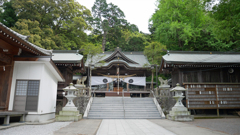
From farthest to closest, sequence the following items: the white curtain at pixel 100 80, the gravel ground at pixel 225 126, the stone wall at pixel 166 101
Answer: the white curtain at pixel 100 80 < the stone wall at pixel 166 101 < the gravel ground at pixel 225 126

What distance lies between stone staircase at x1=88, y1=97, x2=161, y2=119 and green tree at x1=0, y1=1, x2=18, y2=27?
18.4 metres

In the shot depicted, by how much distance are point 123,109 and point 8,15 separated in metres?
22.3

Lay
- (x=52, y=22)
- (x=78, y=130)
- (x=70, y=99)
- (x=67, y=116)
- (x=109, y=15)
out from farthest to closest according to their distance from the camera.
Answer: (x=109, y=15), (x=52, y=22), (x=70, y=99), (x=67, y=116), (x=78, y=130)

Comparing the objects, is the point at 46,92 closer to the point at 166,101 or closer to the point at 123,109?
the point at 123,109

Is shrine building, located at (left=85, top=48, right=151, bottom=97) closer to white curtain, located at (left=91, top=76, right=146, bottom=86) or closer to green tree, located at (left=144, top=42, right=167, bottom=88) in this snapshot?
white curtain, located at (left=91, top=76, right=146, bottom=86)

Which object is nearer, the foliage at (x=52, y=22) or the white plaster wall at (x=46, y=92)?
the white plaster wall at (x=46, y=92)

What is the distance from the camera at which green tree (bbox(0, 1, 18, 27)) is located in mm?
22641

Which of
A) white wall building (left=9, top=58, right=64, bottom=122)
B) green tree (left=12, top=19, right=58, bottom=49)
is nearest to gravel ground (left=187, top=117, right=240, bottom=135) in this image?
white wall building (left=9, top=58, right=64, bottom=122)

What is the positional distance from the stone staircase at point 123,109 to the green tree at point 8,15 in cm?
1835

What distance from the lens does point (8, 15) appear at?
23188mm

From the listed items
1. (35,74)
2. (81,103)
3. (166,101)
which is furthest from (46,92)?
(166,101)

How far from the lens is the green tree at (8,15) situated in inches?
891

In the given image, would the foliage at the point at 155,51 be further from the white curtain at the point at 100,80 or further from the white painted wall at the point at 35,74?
the white painted wall at the point at 35,74

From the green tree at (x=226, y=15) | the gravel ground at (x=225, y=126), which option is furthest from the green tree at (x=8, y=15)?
the gravel ground at (x=225, y=126)
